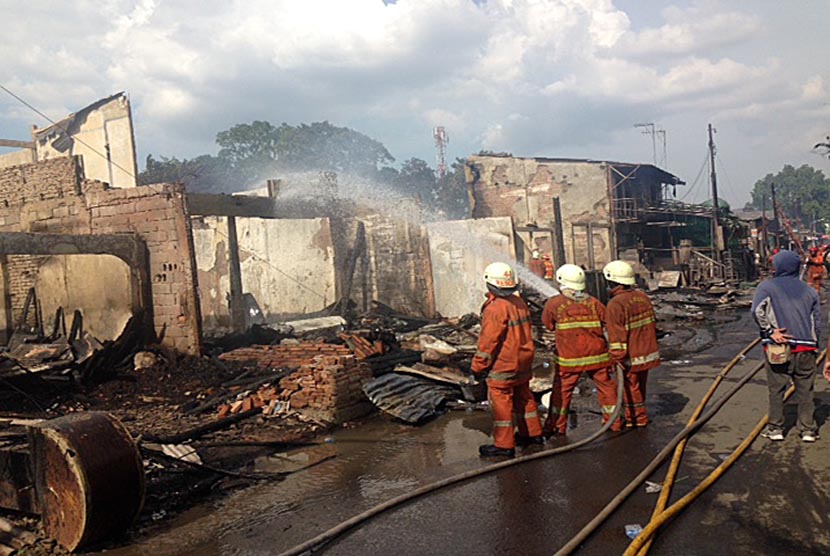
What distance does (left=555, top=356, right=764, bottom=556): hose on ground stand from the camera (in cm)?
367

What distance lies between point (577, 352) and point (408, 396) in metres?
2.44

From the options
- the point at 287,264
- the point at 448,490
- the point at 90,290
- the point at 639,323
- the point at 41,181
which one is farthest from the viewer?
the point at 287,264

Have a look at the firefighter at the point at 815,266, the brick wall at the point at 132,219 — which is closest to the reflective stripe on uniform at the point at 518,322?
the brick wall at the point at 132,219

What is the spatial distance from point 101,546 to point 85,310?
929 centimetres

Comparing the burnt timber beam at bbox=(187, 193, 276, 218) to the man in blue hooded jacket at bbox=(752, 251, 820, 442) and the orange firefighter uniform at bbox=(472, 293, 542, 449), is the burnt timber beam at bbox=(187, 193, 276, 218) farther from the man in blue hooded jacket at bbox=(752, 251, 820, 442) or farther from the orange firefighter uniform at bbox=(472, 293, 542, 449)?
the man in blue hooded jacket at bbox=(752, 251, 820, 442)

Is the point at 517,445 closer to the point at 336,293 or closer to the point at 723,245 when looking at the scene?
the point at 336,293

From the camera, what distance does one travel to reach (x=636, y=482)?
4590 millimetres

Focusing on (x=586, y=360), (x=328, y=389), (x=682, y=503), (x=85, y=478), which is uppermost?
(x=586, y=360)

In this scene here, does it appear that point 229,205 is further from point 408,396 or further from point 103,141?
point 103,141

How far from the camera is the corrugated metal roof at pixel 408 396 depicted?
24.4 ft

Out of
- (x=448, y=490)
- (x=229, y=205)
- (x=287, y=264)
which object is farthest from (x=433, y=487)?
(x=287, y=264)

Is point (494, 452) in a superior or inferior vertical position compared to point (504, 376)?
inferior

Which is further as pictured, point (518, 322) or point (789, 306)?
point (518, 322)

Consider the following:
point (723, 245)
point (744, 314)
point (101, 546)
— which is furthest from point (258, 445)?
point (723, 245)
